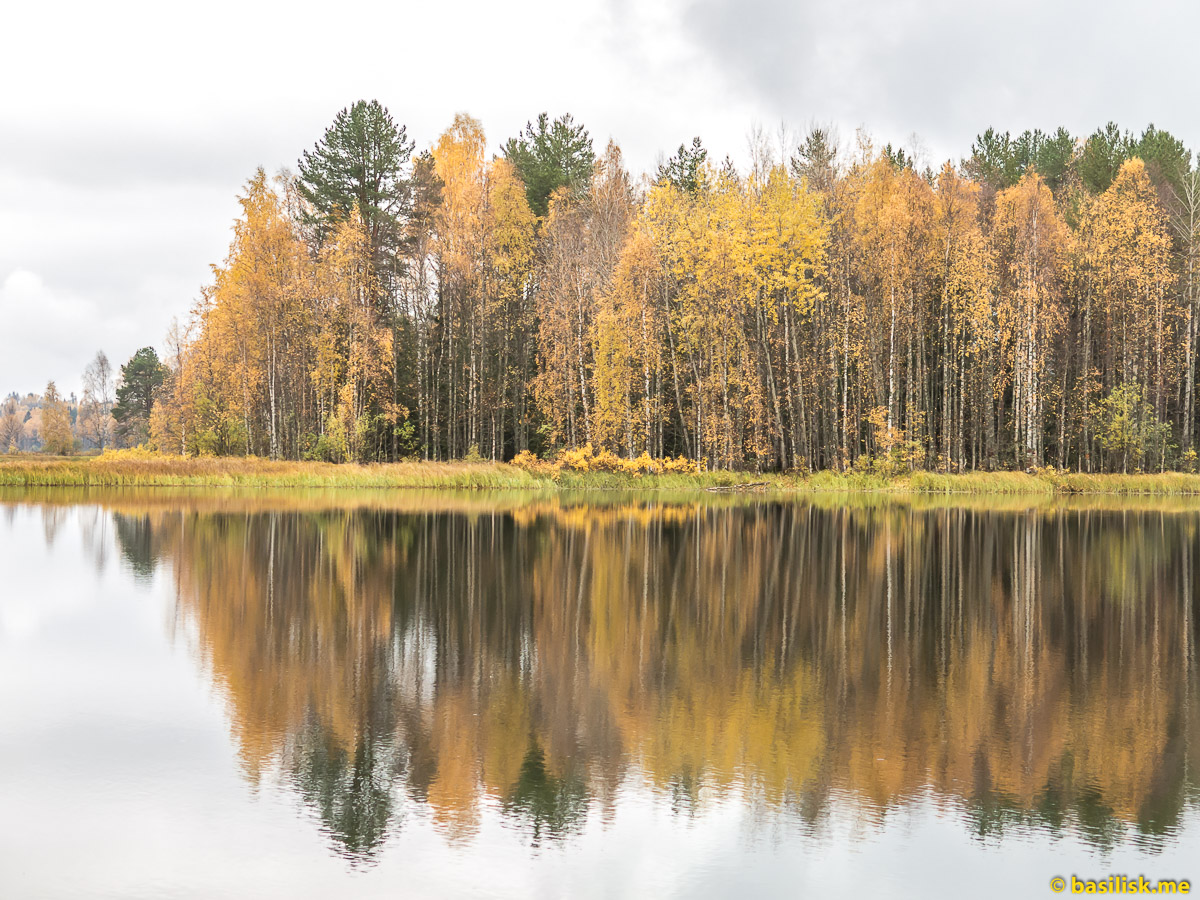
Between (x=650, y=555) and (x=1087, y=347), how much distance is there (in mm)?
41352

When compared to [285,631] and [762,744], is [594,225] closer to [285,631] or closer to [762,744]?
Result: [285,631]

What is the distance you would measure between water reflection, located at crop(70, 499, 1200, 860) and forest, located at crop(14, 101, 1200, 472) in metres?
29.3

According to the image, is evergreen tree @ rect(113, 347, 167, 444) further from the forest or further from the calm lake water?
the calm lake water

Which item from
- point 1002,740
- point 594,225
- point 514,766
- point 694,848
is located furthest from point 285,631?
point 594,225

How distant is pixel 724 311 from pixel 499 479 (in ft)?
48.1

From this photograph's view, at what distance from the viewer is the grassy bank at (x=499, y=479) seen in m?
48.5

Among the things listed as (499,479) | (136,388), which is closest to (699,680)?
(499,479)

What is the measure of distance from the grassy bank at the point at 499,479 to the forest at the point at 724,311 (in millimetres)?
1732

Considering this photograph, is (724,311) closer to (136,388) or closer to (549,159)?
(549,159)

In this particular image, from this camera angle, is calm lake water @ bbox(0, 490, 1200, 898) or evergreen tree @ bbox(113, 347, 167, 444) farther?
evergreen tree @ bbox(113, 347, 167, 444)

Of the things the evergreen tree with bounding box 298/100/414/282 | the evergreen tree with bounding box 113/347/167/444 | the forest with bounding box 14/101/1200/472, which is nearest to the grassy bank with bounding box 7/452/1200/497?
the forest with bounding box 14/101/1200/472

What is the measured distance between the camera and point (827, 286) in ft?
171

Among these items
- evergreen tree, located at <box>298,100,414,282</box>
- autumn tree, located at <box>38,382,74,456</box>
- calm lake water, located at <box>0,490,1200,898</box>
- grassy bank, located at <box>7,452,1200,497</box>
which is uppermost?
evergreen tree, located at <box>298,100,414,282</box>

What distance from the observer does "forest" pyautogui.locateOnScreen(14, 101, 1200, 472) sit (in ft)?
165
